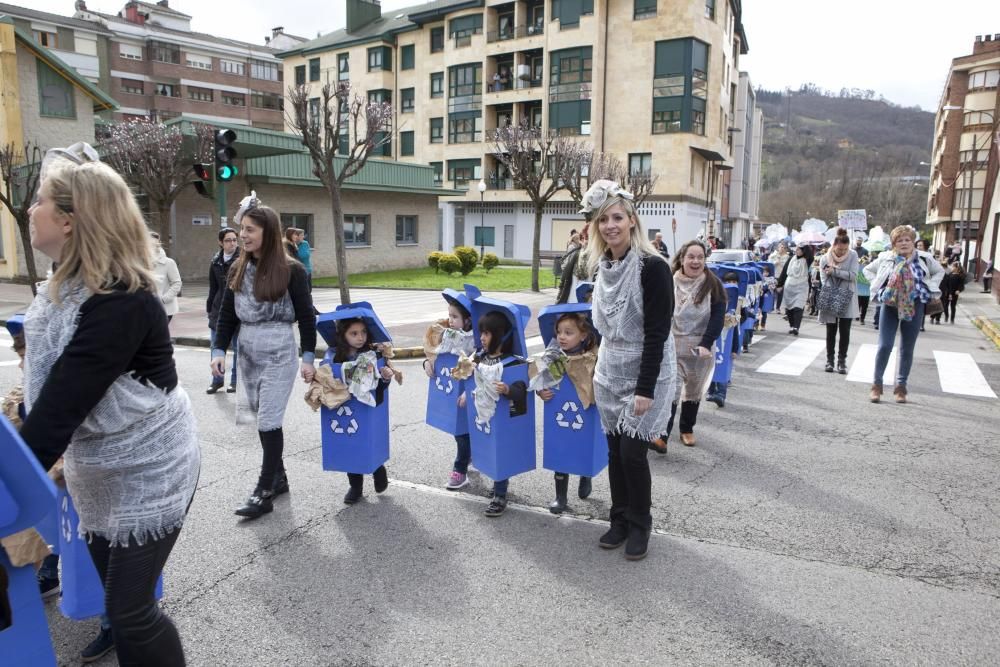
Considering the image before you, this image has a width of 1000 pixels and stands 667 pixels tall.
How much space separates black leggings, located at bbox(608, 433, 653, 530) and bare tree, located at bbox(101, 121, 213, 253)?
19.7 metres

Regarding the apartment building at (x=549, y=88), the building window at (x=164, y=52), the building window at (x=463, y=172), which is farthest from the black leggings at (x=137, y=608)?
the building window at (x=164, y=52)

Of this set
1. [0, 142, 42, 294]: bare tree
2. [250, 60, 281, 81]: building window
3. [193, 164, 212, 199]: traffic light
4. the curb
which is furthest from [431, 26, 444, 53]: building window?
the curb

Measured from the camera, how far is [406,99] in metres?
54.4

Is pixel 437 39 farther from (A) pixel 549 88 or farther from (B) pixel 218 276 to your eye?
(B) pixel 218 276

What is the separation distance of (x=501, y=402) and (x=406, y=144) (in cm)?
5288

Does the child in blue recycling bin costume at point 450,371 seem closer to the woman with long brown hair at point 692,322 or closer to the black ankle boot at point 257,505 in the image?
the black ankle boot at point 257,505

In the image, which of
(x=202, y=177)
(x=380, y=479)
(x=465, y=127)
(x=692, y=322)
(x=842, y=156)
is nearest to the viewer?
(x=380, y=479)

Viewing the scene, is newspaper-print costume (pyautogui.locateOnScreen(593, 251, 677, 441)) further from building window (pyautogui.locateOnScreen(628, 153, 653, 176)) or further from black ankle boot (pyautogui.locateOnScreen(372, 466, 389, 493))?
building window (pyautogui.locateOnScreen(628, 153, 653, 176))

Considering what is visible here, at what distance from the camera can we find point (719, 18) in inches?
1763

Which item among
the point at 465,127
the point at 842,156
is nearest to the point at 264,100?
the point at 465,127

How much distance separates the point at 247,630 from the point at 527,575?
1405 millimetres

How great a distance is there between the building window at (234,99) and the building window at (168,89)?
4130 mm

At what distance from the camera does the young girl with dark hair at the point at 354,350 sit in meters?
4.68

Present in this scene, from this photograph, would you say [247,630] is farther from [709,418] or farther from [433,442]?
[709,418]
